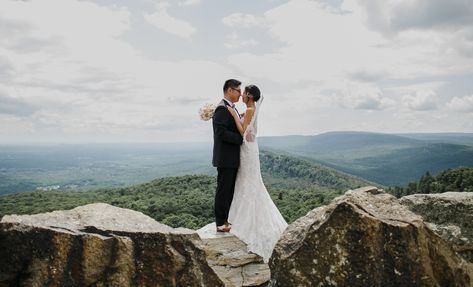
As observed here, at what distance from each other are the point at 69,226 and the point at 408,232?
5.28m

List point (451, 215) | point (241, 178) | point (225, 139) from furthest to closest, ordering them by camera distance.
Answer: point (241, 178) < point (225, 139) < point (451, 215)

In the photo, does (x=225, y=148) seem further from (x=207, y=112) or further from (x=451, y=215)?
(x=451, y=215)

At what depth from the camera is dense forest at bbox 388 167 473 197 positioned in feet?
280

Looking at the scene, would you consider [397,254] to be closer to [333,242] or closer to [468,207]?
[333,242]

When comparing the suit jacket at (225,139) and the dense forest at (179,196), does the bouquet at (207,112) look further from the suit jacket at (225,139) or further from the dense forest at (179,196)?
the dense forest at (179,196)

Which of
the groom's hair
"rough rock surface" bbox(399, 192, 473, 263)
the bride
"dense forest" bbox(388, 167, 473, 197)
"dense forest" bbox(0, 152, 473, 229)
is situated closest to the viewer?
"rough rock surface" bbox(399, 192, 473, 263)

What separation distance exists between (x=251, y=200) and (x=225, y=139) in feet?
6.80

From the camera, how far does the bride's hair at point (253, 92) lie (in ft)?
37.2

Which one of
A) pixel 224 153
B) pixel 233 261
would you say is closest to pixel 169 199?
pixel 224 153

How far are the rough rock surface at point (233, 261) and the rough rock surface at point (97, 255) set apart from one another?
2.60m

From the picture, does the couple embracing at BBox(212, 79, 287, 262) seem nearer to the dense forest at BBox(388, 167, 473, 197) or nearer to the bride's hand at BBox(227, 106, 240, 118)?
the bride's hand at BBox(227, 106, 240, 118)

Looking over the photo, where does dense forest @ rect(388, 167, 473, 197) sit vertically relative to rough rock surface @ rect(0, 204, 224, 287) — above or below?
below

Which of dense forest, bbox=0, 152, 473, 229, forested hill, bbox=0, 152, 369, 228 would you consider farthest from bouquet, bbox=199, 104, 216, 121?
dense forest, bbox=0, 152, 473, 229

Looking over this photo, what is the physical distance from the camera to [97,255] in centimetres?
611
